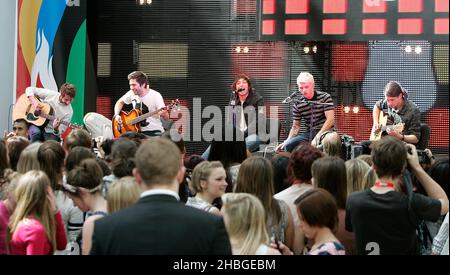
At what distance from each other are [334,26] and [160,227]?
726 cm

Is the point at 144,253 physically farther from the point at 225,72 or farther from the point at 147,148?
the point at 225,72

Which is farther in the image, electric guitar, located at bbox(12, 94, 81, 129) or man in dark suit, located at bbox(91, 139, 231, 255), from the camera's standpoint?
electric guitar, located at bbox(12, 94, 81, 129)

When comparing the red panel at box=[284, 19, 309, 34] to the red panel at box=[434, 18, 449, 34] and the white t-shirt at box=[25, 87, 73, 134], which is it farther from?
the white t-shirt at box=[25, 87, 73, 134]

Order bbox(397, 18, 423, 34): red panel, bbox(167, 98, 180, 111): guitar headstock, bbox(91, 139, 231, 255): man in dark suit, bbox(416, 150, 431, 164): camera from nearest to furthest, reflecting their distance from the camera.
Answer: bbox(91, 139, 231, 255): man in dark suit → bbox(416, 150, 431, 164): camera → bbox(397, 18, 423, 34): red panel → bbox(167, 98, 180, 111): guitar headstock

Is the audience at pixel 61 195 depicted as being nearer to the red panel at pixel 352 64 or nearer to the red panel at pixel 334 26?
the red panel at pixel 334 26

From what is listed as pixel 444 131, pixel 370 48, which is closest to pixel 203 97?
pixel 370 48

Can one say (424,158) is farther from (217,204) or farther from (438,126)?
(438,126)

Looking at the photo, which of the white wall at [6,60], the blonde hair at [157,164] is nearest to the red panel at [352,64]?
the white wall at [6,60]

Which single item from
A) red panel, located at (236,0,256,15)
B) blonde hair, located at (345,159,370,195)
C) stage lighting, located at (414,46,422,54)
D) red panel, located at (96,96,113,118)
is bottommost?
blonde hair, located at (345,159,370,195)

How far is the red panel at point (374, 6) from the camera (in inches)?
396

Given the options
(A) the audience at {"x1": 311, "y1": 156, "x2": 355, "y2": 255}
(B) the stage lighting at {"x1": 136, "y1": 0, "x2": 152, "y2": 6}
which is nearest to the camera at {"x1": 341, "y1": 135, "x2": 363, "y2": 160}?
(A) the audience at {"x1": 311, "y1": 156, "x2": 355, "y2": 255}

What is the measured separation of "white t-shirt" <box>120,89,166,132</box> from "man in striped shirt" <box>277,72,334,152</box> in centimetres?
192

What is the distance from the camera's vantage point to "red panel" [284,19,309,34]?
10.3 m

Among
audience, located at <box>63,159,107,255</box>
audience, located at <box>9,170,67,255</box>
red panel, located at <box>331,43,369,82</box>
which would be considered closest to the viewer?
audience, located at <box>9,170,67,255</box>
